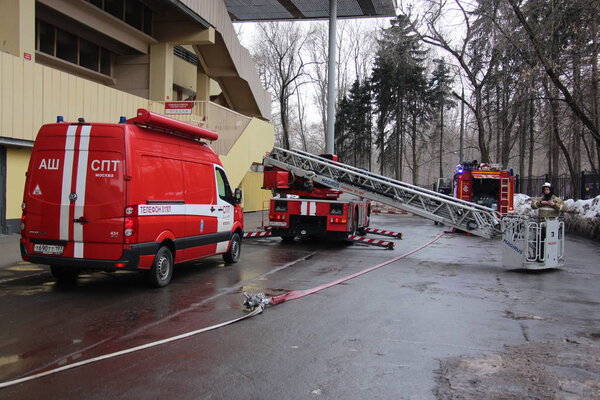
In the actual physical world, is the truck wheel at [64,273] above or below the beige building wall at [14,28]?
below

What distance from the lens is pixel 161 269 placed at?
798 centimetres

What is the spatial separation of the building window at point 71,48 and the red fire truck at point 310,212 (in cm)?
865

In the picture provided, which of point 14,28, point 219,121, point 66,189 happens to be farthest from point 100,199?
point 219,121

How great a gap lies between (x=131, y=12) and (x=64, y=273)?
46.9 feet

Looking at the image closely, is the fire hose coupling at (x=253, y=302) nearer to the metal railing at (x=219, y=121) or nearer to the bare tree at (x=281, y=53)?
the metal railing at (x=219, y=121)

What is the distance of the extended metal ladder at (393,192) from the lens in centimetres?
1248

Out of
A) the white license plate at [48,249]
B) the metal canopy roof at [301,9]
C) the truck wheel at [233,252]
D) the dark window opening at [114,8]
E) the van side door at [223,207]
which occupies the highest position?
the metal canopy roof at [301,9]

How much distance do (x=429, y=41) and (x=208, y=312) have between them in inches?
1107

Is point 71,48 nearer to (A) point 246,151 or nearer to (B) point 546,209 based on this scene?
(A) point 246,151

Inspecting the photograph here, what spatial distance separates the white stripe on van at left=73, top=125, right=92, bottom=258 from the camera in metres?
7.19

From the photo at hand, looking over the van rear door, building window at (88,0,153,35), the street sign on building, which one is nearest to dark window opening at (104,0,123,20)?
building window at (88,0,153,35)

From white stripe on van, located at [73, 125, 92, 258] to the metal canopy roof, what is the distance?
23084 millimetres

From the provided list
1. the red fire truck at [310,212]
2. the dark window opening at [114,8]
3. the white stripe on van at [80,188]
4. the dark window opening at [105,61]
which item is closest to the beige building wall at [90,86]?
the dark window opening at [105,61]

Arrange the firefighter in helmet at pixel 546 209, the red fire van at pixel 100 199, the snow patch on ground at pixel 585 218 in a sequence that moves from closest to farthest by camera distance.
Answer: the red fire van at pixel 100 199 → the firefighter in helmet at pixel 546 209 → the snow patch on ground at pixel 585 218
